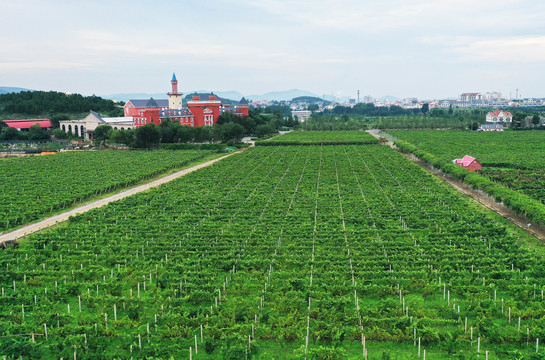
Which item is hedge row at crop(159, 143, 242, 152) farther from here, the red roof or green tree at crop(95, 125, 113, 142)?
the red roof

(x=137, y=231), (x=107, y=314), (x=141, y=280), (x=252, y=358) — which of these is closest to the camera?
(x=252, y=358)

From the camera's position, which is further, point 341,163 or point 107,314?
point 341,163

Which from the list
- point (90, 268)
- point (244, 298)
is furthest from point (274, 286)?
point (90, 268)

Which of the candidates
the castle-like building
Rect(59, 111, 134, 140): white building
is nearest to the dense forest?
Rect(59, 111, 134, 140): white building

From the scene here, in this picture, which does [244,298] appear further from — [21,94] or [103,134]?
[21,94]

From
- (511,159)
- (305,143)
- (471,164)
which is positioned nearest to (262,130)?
(305,143)

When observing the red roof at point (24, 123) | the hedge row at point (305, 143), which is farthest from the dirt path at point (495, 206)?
the red roof at point (24, 123)
